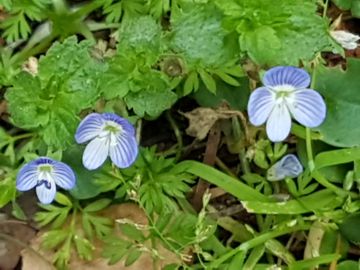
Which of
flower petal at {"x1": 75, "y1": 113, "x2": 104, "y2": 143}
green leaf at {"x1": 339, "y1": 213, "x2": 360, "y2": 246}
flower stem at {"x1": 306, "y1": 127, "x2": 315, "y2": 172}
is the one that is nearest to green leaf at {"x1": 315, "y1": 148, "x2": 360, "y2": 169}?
flower stem at {"x1": 306, "y1": 127, "x2": 315, "y2": 172}

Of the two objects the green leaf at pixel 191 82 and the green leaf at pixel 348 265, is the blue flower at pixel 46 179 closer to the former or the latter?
the green leaf at pixel 191 82

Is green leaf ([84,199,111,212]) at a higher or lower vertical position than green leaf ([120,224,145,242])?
lower

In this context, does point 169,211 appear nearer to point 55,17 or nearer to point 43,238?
point 43,238

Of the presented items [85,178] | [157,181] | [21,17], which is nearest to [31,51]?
[21,17]

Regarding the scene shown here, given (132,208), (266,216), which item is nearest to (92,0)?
(132,208)

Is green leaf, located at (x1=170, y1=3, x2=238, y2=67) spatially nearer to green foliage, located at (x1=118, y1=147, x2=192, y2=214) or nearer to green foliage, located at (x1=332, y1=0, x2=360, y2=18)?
green foliage, located at (x1=118, y1=147, x2=192, y2=214)

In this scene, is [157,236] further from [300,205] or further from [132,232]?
[300,205]
